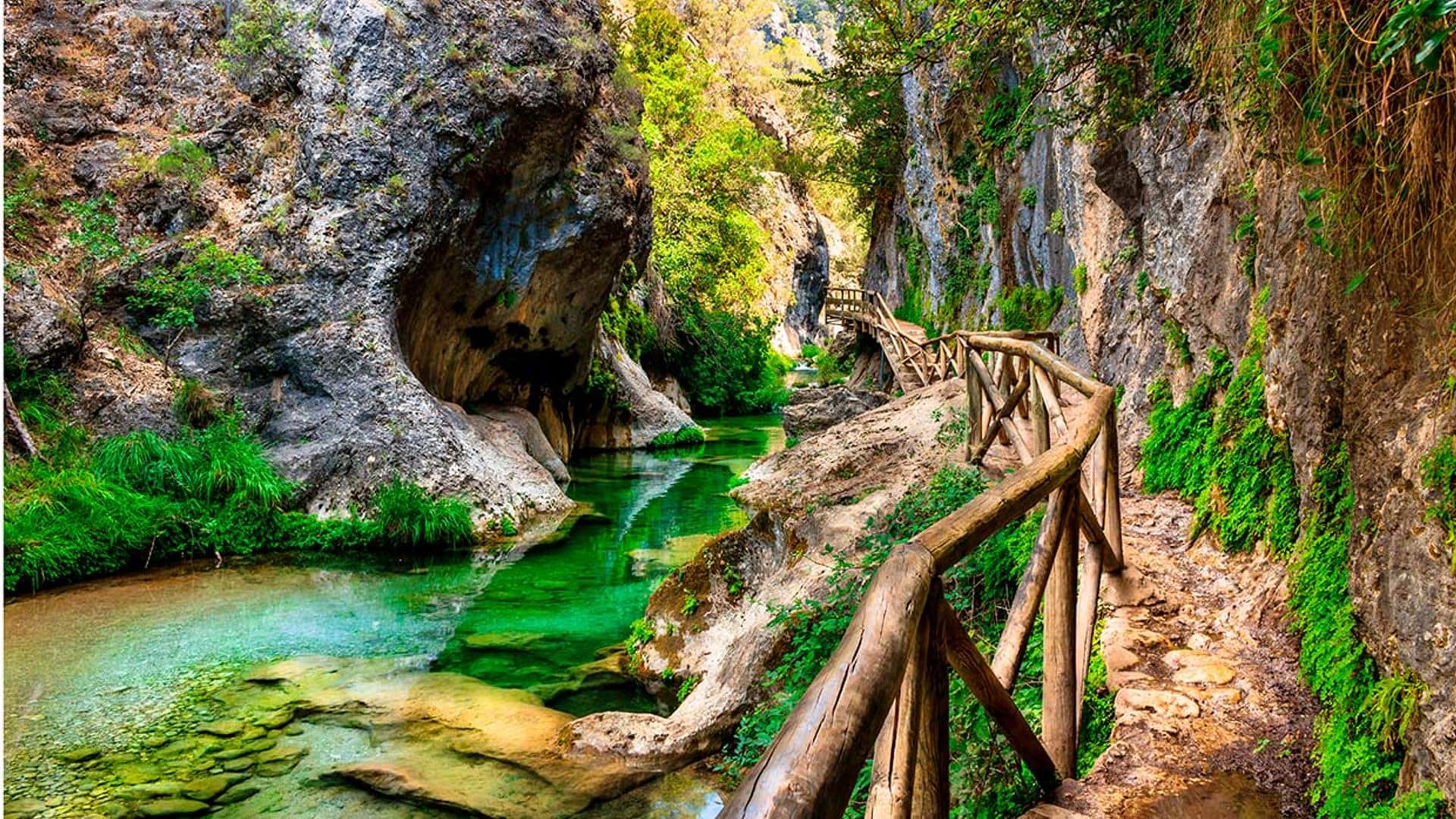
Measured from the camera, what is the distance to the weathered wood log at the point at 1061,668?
9.76 ft

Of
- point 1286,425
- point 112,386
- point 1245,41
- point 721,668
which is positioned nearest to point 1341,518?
point 1286,425

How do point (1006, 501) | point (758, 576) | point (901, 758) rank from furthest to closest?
1. point (758, 576)
2. point (1006, 501)
3. point (901, 758)

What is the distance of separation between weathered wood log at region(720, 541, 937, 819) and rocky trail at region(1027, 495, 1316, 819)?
1270 millimetres

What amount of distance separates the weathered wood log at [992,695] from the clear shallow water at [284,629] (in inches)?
113

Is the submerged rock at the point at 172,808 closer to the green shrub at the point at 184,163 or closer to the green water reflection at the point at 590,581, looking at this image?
the green water reflection at the point at 590,581

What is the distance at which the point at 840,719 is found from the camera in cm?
149

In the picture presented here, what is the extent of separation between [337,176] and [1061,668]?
1284 centimetres

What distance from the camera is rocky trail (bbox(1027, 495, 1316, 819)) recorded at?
105 inches

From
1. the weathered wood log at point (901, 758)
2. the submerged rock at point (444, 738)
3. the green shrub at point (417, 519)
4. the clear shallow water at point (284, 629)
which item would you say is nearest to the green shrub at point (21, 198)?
the clear shallow water at point (284, 629)

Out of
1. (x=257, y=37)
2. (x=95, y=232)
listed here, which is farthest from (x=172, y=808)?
(x=257, y=37)

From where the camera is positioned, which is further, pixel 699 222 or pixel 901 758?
pixel 699 222

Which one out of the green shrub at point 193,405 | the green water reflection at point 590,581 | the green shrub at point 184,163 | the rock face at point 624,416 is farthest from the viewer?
the rock face at point 624,416

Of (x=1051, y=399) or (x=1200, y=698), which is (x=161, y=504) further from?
(x=1200, y=698)

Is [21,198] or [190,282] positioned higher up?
[21,198]
